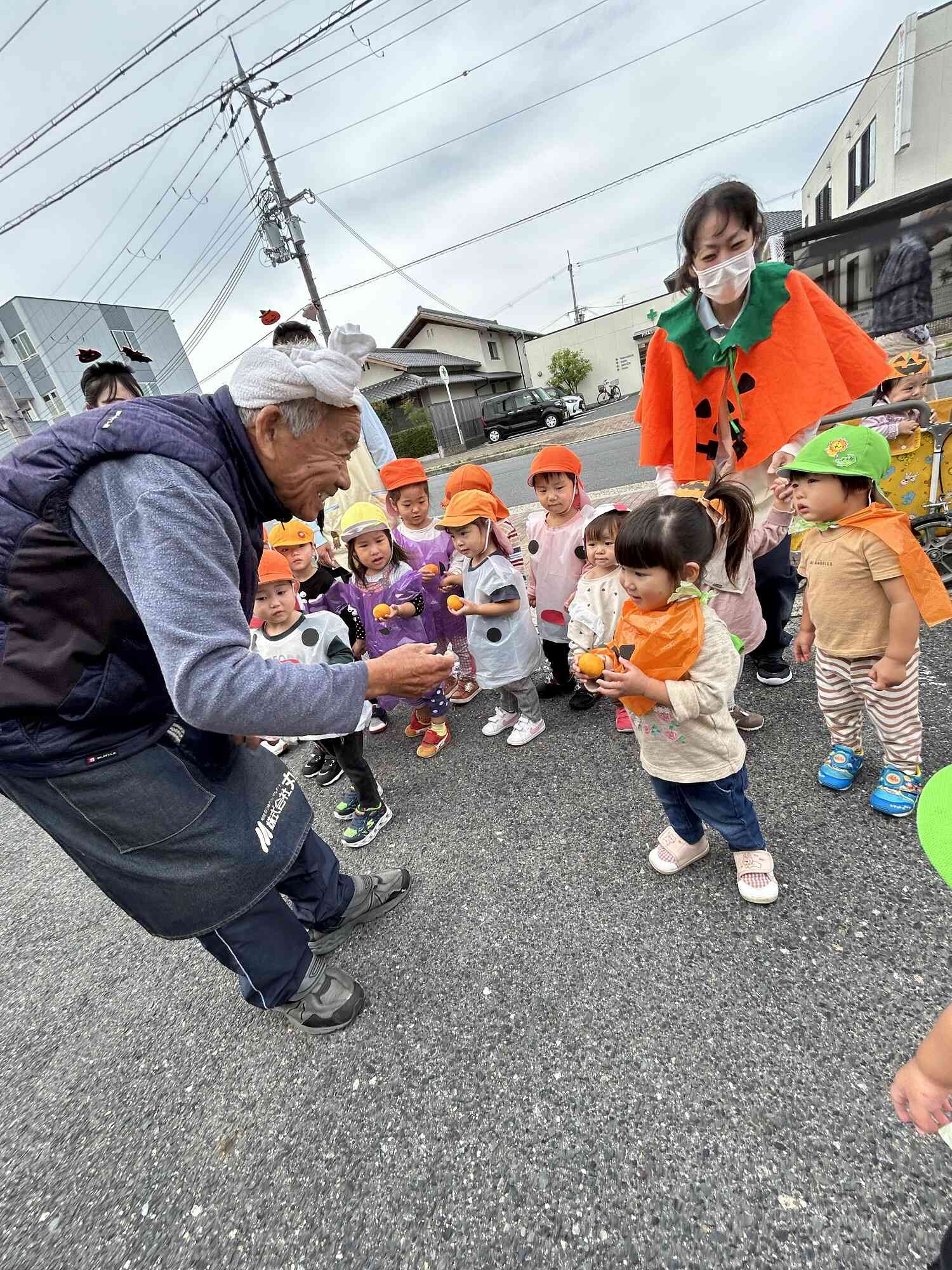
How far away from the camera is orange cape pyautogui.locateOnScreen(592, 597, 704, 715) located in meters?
1.63

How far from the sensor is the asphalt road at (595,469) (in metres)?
8.22

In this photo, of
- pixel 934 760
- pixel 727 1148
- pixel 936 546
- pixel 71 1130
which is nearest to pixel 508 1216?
pixel 727 1148

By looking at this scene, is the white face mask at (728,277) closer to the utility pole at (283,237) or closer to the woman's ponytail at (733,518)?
the woman's ponytail at (733,518)

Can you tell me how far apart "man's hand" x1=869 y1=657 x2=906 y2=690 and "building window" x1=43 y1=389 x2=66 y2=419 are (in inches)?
1061

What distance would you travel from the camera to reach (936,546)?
3332 mm

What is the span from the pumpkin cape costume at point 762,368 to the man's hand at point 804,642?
0.72m

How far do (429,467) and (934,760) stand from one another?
20971 mm

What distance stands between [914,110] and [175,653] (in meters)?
25.1

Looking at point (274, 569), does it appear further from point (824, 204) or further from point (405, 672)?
point (824, 204)

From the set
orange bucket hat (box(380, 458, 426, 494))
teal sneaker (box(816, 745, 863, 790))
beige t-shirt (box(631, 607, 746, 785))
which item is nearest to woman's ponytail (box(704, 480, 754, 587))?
beige t-shirt (box(631, 607, 746, 785))

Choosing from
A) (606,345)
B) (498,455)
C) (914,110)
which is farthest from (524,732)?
(606,345)

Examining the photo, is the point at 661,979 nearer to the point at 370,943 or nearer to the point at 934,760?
the point at 370,943

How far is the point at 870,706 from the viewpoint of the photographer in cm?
197

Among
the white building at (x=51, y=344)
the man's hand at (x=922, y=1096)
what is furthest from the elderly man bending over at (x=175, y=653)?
the white building at (x=51, y=344)
